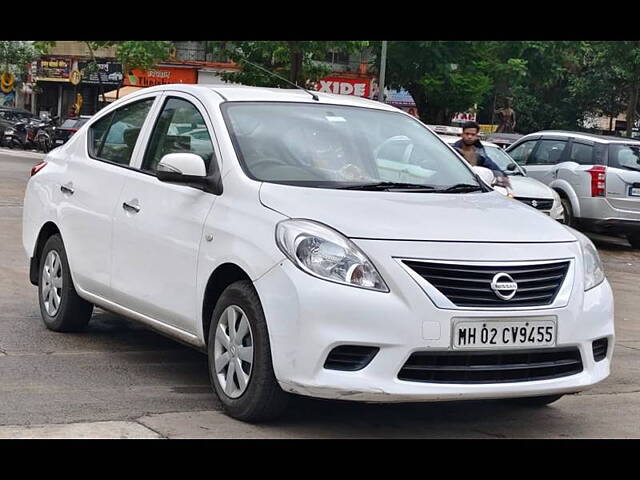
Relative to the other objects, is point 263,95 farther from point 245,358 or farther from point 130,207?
point 245,358

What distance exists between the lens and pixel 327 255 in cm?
525

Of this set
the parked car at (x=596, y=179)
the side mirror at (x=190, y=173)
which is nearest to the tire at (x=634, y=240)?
the parked car at (x=596, y=179)

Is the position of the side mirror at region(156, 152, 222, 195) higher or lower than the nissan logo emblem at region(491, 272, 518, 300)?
higher

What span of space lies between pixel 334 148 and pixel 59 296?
2360 mm

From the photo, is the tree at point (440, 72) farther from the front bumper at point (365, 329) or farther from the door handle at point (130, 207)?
the front bumper at point (365, 329)

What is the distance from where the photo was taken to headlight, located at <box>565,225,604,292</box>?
576cm

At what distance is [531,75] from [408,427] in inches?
1177

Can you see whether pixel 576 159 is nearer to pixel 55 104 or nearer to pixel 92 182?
pixel 92 182

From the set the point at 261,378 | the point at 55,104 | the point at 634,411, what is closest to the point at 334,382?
the point at 261,378

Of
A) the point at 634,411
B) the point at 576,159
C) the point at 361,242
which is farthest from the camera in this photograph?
the point at 576,159

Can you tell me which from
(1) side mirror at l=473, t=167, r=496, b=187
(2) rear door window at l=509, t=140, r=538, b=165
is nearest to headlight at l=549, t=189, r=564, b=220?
(2) rear door window at l=509, t=140, r=538, b=165

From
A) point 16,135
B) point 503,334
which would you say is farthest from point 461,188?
point 16,135

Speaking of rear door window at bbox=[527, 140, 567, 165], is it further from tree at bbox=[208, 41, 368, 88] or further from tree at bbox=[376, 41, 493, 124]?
tree at bbox=[376, 41, 493, 124]
